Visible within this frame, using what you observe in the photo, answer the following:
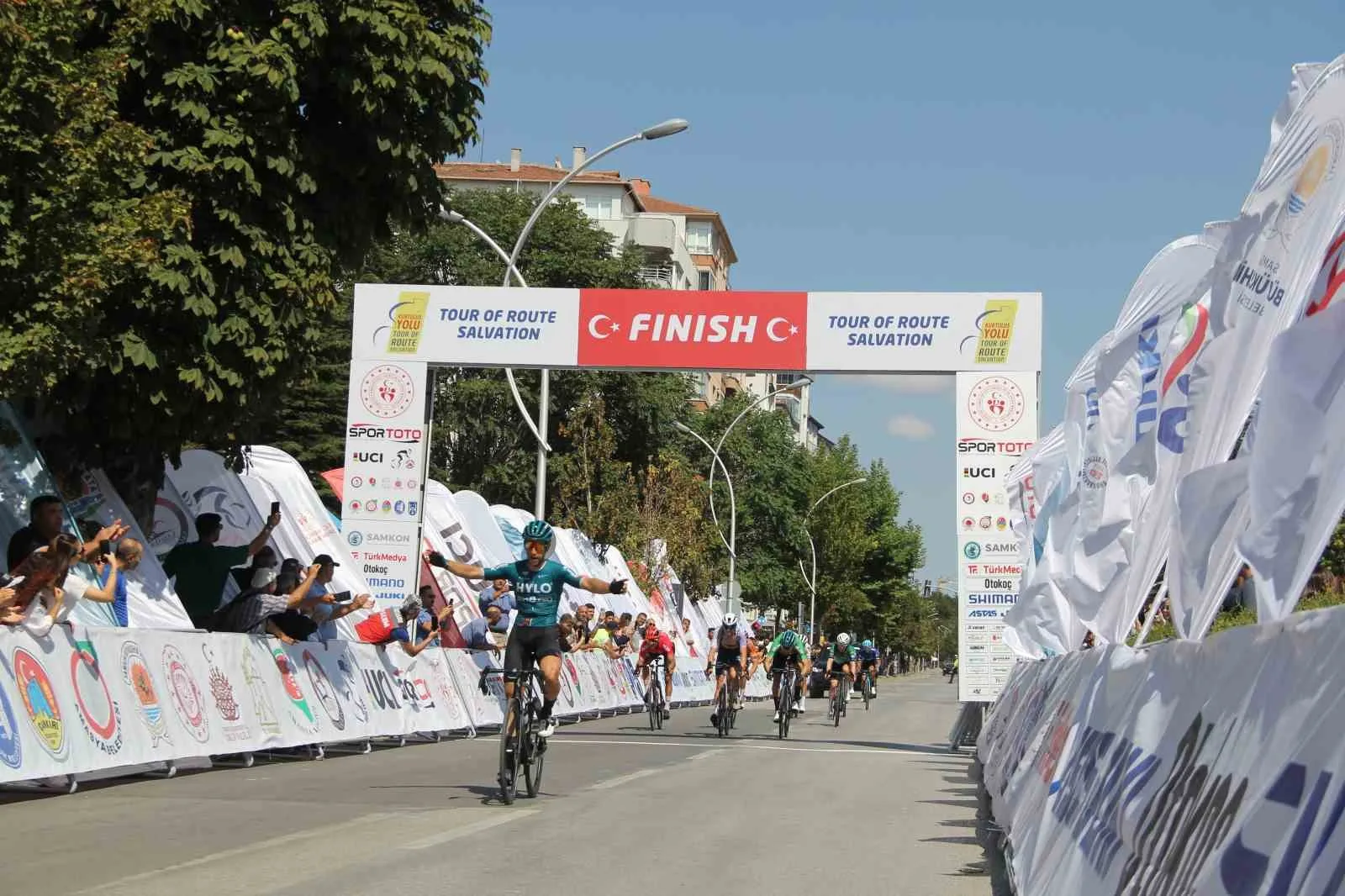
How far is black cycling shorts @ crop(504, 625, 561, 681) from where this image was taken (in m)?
12.9

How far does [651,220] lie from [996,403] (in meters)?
81.0

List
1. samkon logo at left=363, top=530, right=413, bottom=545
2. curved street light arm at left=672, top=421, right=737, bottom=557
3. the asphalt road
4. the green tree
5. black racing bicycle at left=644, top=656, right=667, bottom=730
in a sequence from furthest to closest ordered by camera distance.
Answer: curved street light arm at left=672, top=421, right=737, bottom=557
black racing bicycle at left=644, top=656, right=667, bottom=730
samkon logo at left=363, top=530, right=413, bottom=545
the green tree
the asphalt road

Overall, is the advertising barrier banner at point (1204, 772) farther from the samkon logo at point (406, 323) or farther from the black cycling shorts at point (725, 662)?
the samkon logo at point (406, 323)

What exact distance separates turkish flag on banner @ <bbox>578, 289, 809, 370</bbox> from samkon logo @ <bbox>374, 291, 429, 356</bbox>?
7.89 feet

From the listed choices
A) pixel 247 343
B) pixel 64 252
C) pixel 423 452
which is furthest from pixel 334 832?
pixel 423 452

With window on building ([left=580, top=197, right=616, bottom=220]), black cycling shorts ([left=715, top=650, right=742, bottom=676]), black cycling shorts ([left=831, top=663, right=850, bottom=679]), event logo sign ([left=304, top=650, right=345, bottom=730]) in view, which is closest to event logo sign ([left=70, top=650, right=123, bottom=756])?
event logo sign ([left=304, top=650, right=345, bottom=730])

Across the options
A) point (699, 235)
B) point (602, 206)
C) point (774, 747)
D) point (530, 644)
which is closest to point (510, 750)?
point (530, 644)

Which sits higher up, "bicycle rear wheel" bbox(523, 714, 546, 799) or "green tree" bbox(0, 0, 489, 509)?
"green tree" bbox(0, 0, 489, 509)

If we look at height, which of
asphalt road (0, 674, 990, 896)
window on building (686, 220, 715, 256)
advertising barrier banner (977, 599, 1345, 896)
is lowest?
A: asphalt road (0, 674, 990, 896)

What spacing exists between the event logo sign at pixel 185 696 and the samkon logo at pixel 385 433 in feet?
38.4

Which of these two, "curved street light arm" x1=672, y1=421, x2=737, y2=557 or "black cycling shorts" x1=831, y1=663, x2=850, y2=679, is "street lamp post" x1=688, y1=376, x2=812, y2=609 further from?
"black cycling shorts" x1=831, y1=663, x2=850, y2=679

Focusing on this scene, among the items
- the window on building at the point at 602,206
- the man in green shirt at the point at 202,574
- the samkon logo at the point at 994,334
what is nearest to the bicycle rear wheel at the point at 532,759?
the man in green shirt at the point at 202,574

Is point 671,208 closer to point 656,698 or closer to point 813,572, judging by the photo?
point 813,572

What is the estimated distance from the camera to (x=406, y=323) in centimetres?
2609
